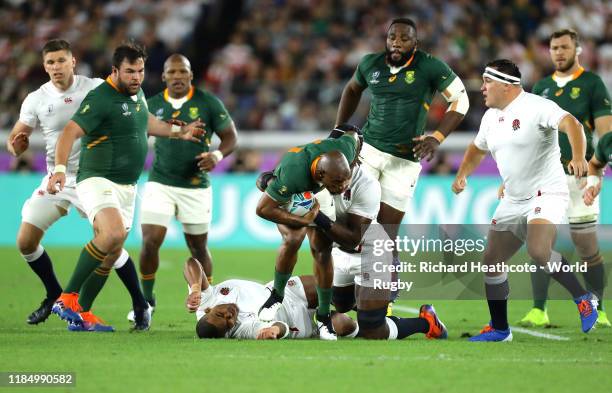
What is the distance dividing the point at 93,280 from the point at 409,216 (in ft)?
30.2

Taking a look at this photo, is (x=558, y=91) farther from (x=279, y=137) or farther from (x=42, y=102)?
(x=279, y=137)

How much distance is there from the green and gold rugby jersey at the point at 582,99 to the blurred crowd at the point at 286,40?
8750 mm

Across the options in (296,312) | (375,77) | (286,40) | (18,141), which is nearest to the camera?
(296,312)

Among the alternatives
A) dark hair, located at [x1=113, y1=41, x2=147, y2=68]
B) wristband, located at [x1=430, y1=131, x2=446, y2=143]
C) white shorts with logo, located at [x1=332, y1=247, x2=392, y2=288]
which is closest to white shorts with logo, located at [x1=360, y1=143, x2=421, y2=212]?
wristband, located at [x1=430, y1=131, x2=446, y2=143]

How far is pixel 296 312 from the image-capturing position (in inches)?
360

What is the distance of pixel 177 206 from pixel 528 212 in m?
4.12

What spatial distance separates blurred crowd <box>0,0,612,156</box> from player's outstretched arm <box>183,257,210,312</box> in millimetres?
10581

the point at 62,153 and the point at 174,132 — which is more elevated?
the point at 174,132

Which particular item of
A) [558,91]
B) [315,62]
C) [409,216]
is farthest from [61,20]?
[558,91]

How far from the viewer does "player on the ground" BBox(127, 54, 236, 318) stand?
37.8ft

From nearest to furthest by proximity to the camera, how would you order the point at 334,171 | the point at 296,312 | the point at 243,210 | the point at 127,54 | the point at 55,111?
the point at 334,171 → the point at 296,312 → the point at 127,54 → the point at 55,111 → the point at 243,210

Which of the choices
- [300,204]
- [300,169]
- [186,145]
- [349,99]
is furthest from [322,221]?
[186,145]

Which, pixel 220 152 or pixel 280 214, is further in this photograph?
pixel 220 152

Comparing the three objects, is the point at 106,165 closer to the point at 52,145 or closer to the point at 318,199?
the point at 52,145
